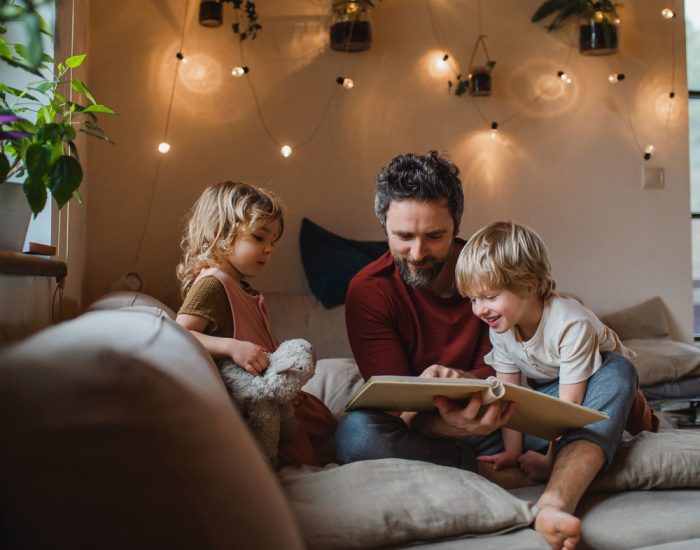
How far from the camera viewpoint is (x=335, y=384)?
269 centimetres

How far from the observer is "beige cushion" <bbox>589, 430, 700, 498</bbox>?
1.70 meters

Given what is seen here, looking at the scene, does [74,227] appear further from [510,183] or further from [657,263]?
[657,263]

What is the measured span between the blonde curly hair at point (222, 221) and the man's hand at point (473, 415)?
75 cm

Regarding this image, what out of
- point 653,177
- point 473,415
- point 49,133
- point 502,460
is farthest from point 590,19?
point 49,133

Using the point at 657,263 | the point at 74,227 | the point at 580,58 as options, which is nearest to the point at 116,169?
the point at 74,227

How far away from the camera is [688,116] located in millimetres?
4289

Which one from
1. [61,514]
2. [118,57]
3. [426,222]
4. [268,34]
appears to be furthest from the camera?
[268,34]

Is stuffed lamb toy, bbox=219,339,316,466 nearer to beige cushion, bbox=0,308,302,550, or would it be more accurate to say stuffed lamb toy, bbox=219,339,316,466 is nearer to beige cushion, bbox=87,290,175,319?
beige cushion, bbox=87,290,175,319

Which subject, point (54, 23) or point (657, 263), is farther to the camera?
point (657, 263)

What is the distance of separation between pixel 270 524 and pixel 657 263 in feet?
13.0

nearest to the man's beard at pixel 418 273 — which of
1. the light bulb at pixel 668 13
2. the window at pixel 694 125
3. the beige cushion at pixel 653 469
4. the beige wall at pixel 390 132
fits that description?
the beige cushion at pixel 653 469

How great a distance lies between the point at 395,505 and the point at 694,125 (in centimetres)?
390

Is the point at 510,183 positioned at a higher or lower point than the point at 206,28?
lower

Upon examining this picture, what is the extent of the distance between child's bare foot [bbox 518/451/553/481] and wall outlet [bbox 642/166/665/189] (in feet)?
8.83
